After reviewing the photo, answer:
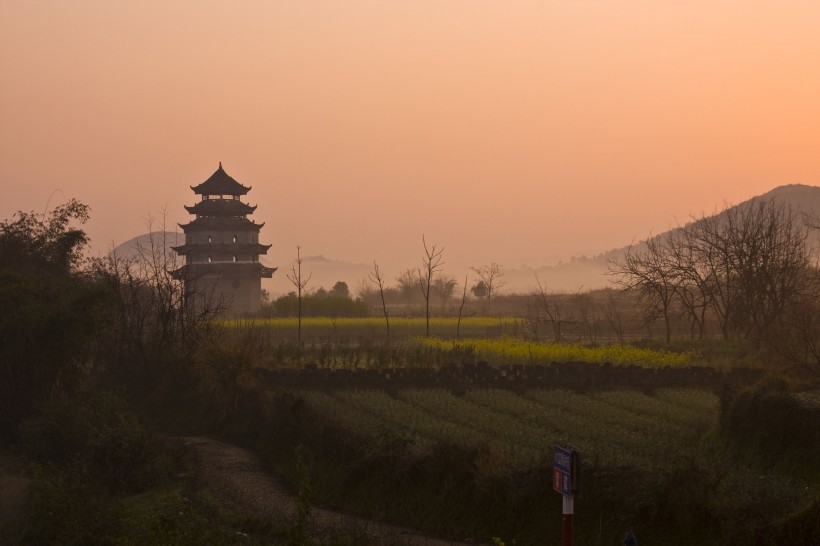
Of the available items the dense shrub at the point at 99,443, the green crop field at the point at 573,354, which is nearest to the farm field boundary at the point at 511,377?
the green crop field at the point at 573,354

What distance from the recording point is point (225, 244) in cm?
6562

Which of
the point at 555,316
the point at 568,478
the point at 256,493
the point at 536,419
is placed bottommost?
the point at 256,493

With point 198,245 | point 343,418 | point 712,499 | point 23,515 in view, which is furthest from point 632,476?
point 198,245

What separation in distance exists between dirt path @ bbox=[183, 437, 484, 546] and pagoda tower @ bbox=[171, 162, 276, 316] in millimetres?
40411

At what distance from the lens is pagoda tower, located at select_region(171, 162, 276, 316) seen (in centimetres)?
6512

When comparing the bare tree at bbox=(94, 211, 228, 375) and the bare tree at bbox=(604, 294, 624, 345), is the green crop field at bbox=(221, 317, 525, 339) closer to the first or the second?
the bare tree at bbox=(604, 294, 624, 345)

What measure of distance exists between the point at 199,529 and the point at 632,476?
263 inches

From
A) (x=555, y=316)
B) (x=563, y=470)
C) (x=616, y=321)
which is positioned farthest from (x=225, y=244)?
(x=563, y=470)

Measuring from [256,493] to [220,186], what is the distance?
50.3m

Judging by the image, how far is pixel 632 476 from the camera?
1484cm

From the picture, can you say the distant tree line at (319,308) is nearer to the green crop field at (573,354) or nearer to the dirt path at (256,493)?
the green crop field at (573,354)

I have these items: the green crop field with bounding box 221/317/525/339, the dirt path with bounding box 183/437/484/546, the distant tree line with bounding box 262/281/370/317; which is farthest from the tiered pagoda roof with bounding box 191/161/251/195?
the dirt path with bounding box 183/437/484/546

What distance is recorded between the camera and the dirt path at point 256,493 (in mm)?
15875

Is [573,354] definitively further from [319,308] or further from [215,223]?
[215,223]
